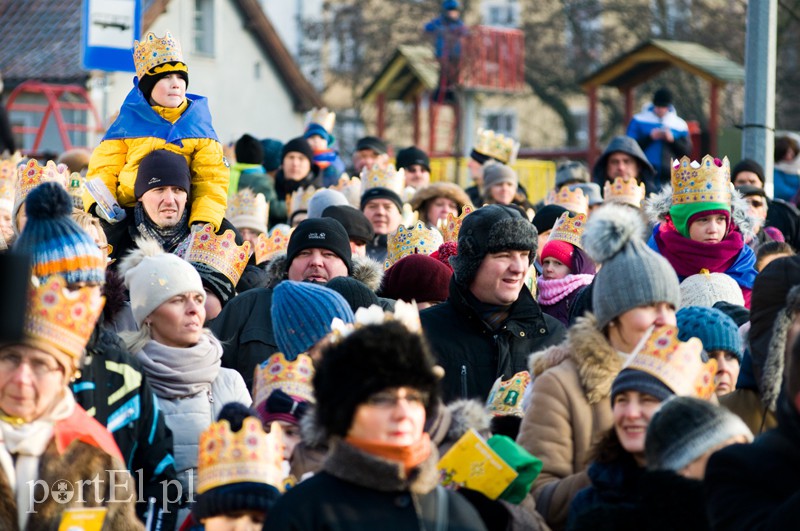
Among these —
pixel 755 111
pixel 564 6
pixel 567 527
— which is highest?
pixel 564 6

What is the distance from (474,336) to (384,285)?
123cm

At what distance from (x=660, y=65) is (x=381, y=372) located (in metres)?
16.7

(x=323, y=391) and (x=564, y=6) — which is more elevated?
(x=564, y=6)

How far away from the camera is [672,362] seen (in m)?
5.29

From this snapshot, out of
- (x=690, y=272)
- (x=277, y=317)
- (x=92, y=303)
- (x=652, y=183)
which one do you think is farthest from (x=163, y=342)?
(x=652, y=183)

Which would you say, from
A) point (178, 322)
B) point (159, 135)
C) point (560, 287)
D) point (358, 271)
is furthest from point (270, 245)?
point (178, 322)

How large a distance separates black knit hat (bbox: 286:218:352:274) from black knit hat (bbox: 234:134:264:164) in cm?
540

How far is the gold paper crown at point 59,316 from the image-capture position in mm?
4926

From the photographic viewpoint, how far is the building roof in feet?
63.4

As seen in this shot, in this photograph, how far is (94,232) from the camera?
7.59m

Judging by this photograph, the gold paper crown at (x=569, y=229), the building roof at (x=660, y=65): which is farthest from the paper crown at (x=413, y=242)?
the building roof at (x=660, y=65)

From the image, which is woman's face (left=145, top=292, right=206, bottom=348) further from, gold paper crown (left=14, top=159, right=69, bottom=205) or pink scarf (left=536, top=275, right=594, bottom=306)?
gold paper crown (left=14, top=159, right=69, bottom=205)

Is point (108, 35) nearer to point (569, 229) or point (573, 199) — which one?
point (573, 199)

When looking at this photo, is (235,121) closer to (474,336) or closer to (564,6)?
(564,6)
